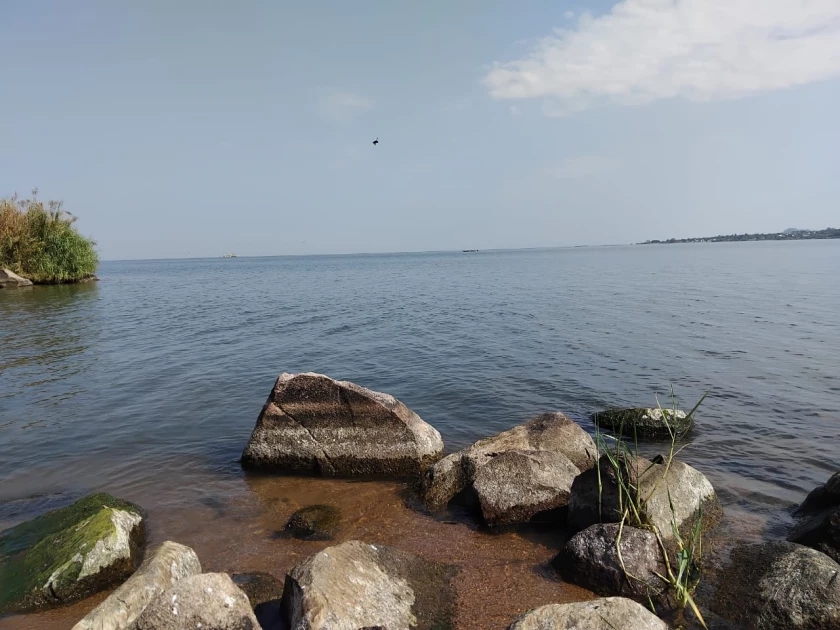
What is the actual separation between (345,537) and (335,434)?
2.60m

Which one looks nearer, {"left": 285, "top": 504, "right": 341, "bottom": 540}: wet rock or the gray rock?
{"left": 285, "top": 504, "right": 341, "bottom": 540}: wet rock

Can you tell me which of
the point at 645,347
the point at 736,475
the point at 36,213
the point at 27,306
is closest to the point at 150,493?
the point at 736,475

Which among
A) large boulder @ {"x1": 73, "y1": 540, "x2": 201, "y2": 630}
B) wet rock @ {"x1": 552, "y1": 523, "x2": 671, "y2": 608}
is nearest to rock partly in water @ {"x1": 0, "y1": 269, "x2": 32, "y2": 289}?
large boulder @ {"x1": 73, "y1": 540, "x2": 201, "y2": 630}

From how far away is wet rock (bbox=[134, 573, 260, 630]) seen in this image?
16.4ft

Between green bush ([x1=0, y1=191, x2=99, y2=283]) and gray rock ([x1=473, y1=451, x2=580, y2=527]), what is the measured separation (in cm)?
5678

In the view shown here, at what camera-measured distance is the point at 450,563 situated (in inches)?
282

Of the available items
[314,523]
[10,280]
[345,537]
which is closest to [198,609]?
[345,537]

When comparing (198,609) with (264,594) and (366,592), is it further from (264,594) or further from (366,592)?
(366,592)

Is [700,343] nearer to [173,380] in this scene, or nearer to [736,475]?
[736,475]

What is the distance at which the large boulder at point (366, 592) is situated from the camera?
517cm

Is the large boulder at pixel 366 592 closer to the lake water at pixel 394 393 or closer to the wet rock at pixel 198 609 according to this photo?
the lake water at pixel 394 393

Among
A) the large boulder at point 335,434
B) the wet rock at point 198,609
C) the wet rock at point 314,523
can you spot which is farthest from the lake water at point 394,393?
the wet rock at point 198,609

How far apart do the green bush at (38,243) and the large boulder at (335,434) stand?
172 feet

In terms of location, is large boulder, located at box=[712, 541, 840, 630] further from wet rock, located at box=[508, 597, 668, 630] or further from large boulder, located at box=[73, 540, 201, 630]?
large boulder, located at box=[73, 540, 201, 630]
